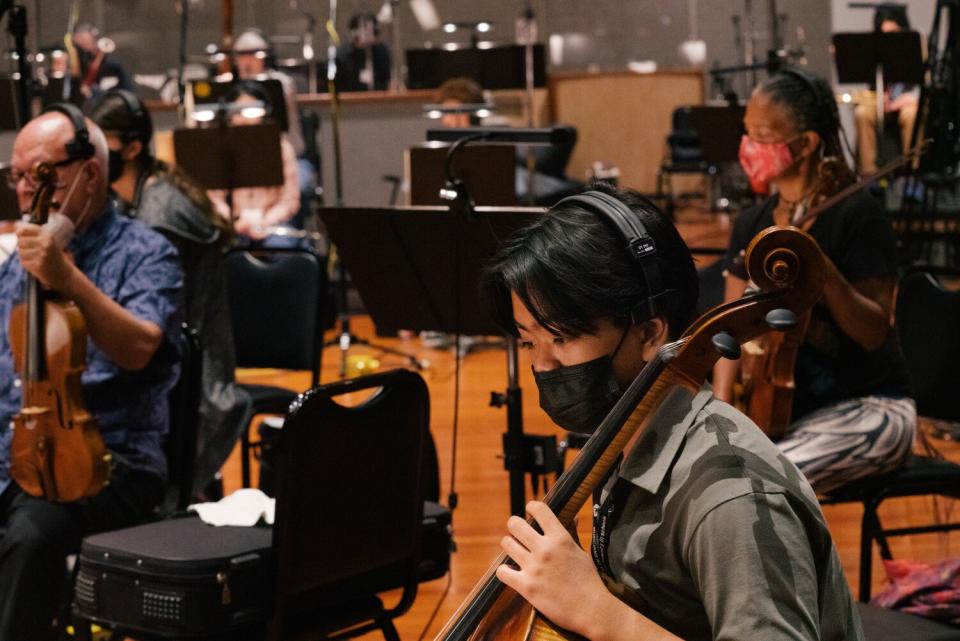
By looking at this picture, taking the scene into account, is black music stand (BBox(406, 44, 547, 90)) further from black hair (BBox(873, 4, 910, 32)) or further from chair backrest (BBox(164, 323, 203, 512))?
chair backrest (BBox(164, 323, 203, 512))

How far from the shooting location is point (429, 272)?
121 inches

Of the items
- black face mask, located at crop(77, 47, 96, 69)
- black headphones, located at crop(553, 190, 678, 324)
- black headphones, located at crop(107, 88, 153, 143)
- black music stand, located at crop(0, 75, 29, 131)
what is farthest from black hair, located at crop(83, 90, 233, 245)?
black face mask, located at crop(77, 47, 96, 69)

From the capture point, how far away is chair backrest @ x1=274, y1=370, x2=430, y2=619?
242 centimetres

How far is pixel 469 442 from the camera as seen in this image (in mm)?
5445

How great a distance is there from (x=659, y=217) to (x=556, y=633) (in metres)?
0.46

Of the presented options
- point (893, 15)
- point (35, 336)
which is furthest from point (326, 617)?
point (893, 15)

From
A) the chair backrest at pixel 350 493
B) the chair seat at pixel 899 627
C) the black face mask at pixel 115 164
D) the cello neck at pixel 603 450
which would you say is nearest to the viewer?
the cello neck at pixel 603 450

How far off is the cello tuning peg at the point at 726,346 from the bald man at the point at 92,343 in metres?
1.78

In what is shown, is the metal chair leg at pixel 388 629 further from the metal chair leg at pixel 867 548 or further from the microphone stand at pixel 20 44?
the microphone stand at pixel 20 44

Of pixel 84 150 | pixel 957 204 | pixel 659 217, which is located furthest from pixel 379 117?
pixel 659 217

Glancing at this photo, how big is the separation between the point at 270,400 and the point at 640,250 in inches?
114

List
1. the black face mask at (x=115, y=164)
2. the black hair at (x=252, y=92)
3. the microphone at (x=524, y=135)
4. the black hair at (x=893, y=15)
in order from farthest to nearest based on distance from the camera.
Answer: the black hair at (x=893, y=15)
the black hair at (x=252, y=92)
the black face mask at (x=115, y=164)
the microphone at (x=524, y=135)

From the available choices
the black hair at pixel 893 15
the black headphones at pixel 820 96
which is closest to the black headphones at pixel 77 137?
the black headphones at pixel 820 96

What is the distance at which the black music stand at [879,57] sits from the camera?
7.57 meters
